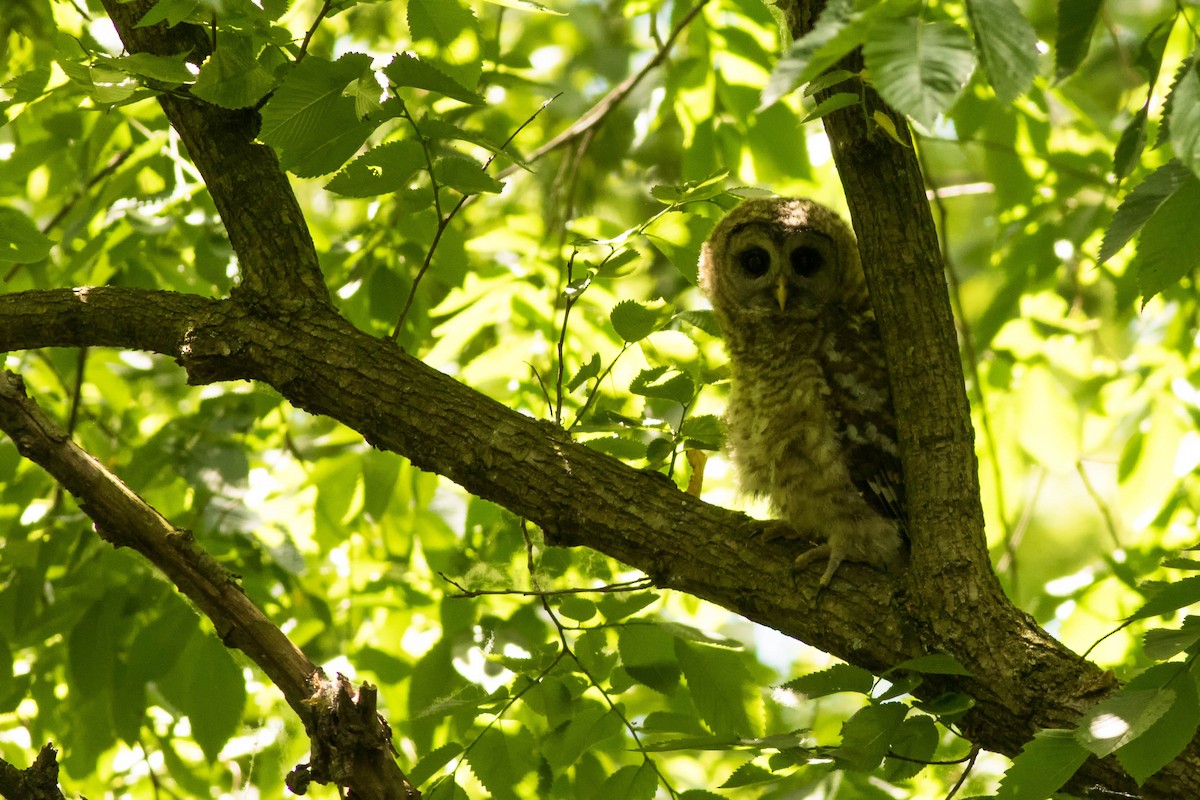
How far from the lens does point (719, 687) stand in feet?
7.60

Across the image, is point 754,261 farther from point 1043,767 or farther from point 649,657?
point 1043,767

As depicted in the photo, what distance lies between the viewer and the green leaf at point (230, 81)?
193 centimetres

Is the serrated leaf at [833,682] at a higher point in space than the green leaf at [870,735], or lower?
higher

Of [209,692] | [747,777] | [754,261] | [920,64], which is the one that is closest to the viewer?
[920,64]

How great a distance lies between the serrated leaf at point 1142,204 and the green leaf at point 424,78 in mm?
960

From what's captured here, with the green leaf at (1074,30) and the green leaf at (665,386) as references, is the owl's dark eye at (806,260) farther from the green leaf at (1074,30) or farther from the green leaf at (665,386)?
the green leaf at (1074,30)

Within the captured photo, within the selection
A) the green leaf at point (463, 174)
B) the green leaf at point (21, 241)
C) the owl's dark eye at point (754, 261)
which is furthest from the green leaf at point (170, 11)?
the owl's dark eye at point (754, 261)

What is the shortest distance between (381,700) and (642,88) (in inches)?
88.8

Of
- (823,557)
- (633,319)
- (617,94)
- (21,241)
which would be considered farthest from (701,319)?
(617,94)

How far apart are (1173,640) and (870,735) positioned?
0.48 metres

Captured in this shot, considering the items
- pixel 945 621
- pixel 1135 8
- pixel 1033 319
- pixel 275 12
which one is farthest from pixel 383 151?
pixel 1135 8

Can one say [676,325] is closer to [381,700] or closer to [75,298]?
[75,298]

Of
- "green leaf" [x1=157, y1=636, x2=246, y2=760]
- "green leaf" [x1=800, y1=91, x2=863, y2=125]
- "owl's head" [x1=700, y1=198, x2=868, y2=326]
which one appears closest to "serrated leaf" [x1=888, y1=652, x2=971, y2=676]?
"green leaf" [x1=800, y1=91, x2=863, y2=125]

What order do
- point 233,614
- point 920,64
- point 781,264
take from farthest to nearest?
point 781,264 → point 233,614 → point 920,64
